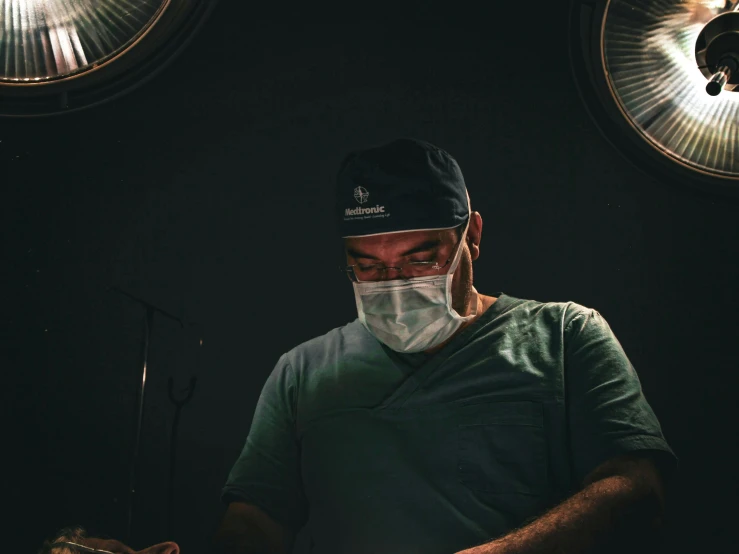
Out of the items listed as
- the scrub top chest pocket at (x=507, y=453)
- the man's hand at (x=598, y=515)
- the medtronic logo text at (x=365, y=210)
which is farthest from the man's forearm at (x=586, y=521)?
the medtronic logo text at (x=365, y=210)

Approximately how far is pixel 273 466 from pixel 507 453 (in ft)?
1.59

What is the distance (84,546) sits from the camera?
134 centimetres

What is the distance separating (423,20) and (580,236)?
0.69m

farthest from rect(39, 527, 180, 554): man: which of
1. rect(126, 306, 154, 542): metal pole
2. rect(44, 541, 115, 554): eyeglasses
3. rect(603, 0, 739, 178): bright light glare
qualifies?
rect(603, 0, 739, 178): bright light glare

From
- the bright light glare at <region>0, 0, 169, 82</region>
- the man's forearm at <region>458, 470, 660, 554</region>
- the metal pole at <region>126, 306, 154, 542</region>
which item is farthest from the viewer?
the metal pole at <region>126, 306, 154, 542</region>

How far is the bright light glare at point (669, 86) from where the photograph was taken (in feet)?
3.96

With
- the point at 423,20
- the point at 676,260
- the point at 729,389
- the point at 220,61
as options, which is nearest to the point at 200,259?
the point at 220,61

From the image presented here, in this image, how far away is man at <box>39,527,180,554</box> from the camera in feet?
4.30

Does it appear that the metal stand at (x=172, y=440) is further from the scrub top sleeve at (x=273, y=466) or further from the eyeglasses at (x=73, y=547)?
the eyeglasses at (x=73, y=547)

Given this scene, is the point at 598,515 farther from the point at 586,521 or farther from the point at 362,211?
the point at 362,211

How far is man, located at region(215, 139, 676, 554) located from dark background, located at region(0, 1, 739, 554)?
0.20 m

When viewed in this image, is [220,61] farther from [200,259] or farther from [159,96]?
[200,259]

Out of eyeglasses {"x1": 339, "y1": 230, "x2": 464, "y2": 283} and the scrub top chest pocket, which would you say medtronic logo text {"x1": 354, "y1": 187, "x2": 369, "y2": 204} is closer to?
eyeglasses {"x1": 339, "y1": 230, "x2": 464, "y2": 283}

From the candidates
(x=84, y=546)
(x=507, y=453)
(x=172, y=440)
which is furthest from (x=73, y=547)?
(x=507, y=453)
